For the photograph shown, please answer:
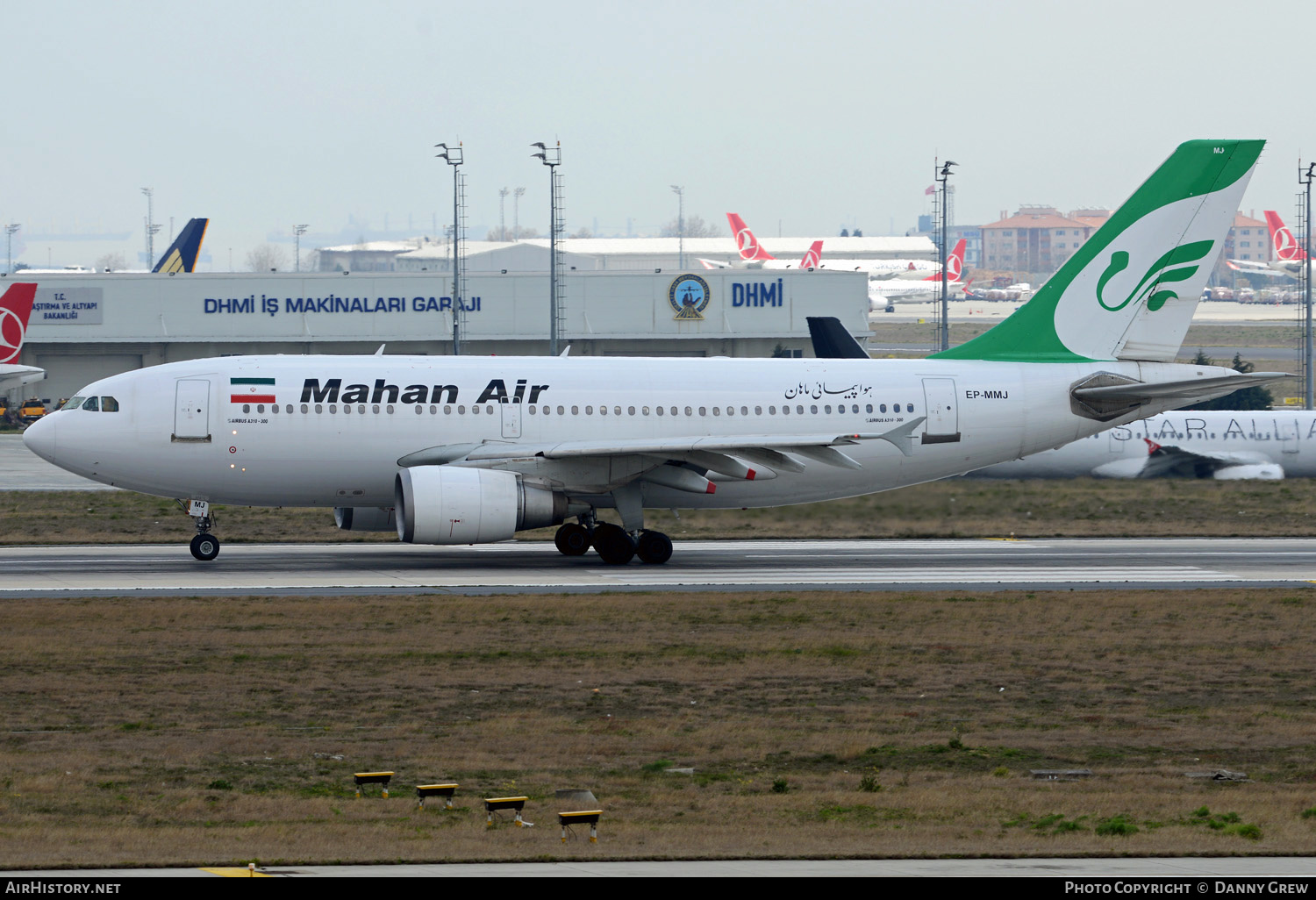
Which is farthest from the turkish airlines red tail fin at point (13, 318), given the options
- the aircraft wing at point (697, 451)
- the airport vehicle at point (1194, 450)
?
the airport vehicle at point (1194, 450)

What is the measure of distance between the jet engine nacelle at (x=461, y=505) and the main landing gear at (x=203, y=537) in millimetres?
4700

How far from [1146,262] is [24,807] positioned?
30.2m

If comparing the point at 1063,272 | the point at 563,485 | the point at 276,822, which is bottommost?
the point at 276,822

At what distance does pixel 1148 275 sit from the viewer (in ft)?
122

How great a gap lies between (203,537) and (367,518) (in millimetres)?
3693

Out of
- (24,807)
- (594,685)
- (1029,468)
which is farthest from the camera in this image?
(1029,468)

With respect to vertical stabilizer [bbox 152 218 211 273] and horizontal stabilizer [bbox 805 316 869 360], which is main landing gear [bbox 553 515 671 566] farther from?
vertical stabilizer [bbox 152 218 211 273]

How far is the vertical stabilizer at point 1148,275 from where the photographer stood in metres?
36.8

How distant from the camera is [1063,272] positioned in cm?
3741

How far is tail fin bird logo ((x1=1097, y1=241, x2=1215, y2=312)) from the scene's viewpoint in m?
37.0

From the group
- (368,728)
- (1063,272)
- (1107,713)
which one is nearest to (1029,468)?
(1063,272)

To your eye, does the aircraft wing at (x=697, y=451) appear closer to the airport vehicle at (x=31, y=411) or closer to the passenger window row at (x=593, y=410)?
the passenger window row at (x=593, y=410)

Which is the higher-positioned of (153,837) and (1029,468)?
(1029,468)

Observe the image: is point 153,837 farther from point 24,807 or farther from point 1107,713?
point 1107,713
